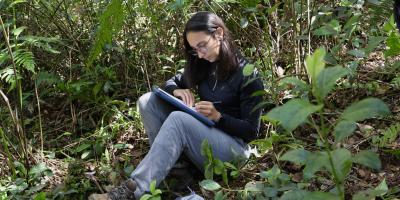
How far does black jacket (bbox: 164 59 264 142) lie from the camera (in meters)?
2.77

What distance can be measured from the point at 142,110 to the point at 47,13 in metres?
1.32

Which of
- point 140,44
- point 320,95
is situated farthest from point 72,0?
point 320,95

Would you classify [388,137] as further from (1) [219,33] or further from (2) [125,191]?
(2) [125,191]

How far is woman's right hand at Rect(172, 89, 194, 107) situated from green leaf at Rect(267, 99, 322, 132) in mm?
1800

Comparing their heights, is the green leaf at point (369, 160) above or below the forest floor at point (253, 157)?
above

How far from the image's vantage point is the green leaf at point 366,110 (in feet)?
4.15

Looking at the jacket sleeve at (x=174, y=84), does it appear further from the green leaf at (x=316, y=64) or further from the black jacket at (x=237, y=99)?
the green leaf at (x=316, y=64)

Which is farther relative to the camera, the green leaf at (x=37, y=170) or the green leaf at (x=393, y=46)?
the green leaf at (x=37, y=170)

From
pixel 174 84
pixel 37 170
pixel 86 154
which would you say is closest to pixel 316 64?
pixel 174 84

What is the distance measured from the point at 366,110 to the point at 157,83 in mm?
2650

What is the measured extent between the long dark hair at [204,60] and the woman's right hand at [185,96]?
5cm

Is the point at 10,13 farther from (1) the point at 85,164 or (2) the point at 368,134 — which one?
(2) the point at 368,134

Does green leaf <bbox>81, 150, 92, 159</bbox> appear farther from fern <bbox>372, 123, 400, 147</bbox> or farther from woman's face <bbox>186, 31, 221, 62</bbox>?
fern <bbox>372, 123, 400, 147</bbox>

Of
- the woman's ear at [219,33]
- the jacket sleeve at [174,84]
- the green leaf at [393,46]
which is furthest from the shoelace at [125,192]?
the green leaf at [393,46]
